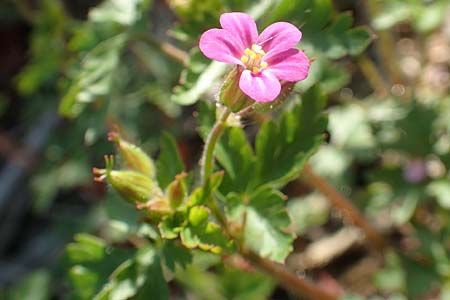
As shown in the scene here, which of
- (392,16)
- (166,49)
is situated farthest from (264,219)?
(392,16)

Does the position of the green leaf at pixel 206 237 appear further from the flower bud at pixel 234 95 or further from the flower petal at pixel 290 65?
the flower petal at pixel 290 65

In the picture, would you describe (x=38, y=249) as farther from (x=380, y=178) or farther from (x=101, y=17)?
(x=380, y=178)

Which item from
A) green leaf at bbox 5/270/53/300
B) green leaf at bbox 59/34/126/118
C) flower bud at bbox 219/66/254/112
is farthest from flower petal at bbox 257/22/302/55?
green leaf at bbox 5/270/53/300

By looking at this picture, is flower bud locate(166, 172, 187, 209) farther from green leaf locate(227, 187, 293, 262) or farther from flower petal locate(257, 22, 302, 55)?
flower petal locate(257, 22, 302, 55)

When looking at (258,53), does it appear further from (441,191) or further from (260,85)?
(441,191)

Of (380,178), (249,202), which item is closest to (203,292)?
(380,178)

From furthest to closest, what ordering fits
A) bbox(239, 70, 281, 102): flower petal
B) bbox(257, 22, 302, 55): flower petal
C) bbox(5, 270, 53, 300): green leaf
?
1. bbox(5, 270, 53, 300): green leaf
2. bbox(257, 22, 302, 55): flower petal
3. bbox(239, 70, 281, 102): flower petal

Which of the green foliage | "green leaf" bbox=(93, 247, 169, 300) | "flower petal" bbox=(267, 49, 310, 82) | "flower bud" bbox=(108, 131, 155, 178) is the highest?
"flower petal" bbox=(267, 49, 310, 82)
